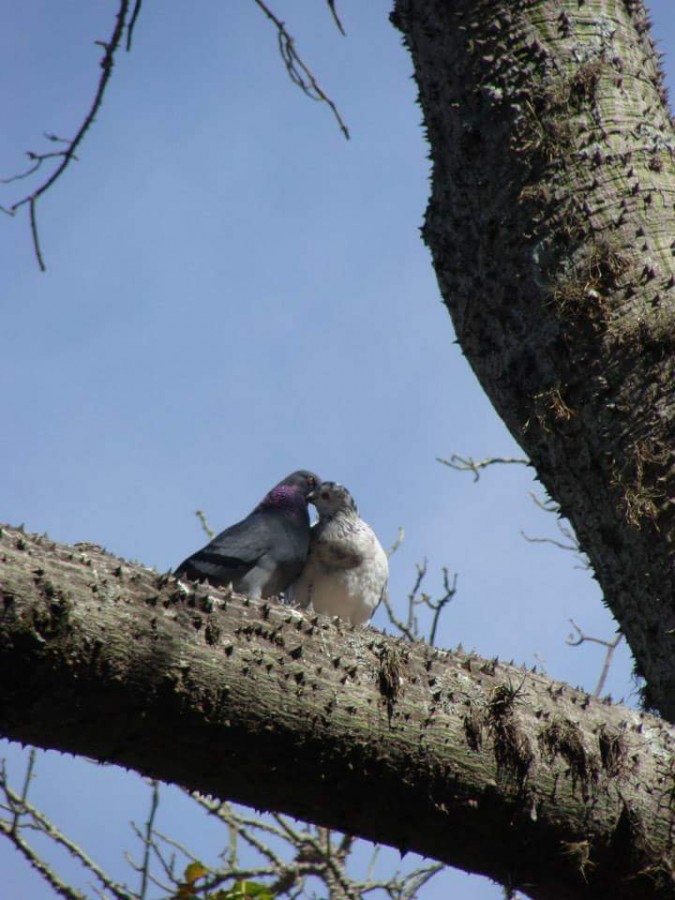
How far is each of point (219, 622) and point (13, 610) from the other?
41 centimetres

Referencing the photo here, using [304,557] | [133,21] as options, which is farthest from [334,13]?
[304,557]

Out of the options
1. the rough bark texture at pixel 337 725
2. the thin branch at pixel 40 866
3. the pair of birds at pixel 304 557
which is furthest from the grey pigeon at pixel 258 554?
the rough bark texture at pixel 337 725

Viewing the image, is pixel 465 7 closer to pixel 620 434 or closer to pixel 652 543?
pixel 620 434

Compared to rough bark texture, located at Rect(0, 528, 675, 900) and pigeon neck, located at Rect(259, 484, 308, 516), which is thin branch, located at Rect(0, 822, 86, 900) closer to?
pigeon neck, located at Rect(259, 484, 308, 516)

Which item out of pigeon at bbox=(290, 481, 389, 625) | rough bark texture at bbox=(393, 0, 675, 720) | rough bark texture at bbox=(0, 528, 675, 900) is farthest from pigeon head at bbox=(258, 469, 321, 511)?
rough bark texture at bbox=(0, 528, 675, 900)

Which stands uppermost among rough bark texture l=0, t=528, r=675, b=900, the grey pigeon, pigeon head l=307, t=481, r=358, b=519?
pigeon head l=307, t=481, r=358, b=519

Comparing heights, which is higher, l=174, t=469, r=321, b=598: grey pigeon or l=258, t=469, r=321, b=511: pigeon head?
l=258, t=469, r=321, b=511: pigeon head

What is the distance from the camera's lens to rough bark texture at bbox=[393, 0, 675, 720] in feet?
9.46

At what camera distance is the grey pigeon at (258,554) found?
13.4ft

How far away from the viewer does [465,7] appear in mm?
3432

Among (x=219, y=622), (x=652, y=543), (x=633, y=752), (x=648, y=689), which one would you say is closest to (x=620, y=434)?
(x=652, y=543)

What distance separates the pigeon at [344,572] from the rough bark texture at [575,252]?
1.35 metres

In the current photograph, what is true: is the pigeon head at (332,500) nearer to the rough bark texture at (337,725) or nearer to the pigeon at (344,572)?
the pigeon at (344,572)

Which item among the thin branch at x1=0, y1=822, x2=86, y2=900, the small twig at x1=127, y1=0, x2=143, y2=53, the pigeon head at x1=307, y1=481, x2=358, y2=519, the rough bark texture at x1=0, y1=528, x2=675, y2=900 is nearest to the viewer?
the rough bark texture at x1=0, y1=528, x2=675, y2=900
